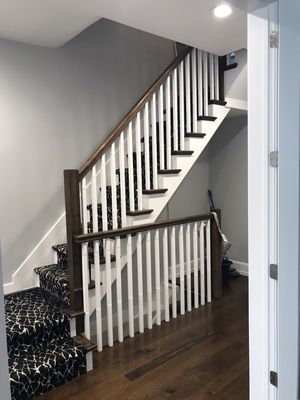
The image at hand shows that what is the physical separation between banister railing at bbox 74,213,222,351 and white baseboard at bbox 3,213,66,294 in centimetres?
67

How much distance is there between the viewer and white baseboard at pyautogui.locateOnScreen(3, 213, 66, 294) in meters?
3.29

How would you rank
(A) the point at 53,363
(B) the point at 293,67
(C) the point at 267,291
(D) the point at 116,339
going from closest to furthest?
(B) the point at 293,67
(C) the point at 267,291
(A) the point at 53,363
(D) the point at 116,339

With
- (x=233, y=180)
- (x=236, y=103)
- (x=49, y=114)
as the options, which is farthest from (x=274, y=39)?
(x=233, y=180)

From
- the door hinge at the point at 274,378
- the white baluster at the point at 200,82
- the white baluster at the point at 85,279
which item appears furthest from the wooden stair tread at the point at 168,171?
the door hinge at the point at 274,378

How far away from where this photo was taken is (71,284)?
2729 mm

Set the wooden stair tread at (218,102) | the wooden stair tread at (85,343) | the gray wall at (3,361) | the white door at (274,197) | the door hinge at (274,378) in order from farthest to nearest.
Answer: the wooden stair tread at (218,102) → the wooden stair tread at (85,343) → the door hinge at (274,378) → the white door at (274,197) → the gray wall at (3,361)

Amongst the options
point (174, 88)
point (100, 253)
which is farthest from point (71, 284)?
point (174, 88)

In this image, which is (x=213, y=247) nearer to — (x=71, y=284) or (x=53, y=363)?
(x=71, y=284)

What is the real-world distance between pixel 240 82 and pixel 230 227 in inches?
87.0

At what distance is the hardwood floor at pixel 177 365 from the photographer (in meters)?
2.24

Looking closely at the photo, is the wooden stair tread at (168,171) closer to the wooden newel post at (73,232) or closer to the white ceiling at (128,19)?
the wooden newel post at (73,232)

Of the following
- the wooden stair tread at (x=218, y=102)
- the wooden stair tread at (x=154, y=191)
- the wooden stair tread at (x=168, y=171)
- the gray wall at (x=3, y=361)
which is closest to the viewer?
the gray wall at (x=3, y=361)

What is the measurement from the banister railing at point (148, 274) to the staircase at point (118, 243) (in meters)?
0.01

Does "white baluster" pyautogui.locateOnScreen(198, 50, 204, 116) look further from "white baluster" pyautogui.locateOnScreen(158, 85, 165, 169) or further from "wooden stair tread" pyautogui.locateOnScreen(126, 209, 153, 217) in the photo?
"wooden stair tread" pyautogui.locateOnScreen(126, 209, 153, 217)
